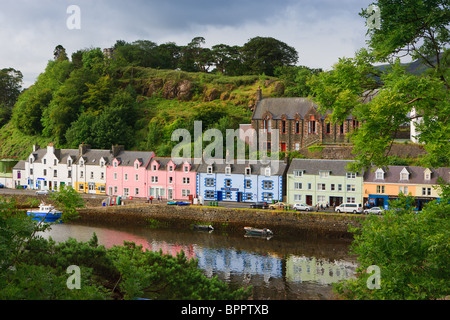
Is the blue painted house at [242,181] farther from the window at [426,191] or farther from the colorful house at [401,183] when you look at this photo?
the window at [426,191]

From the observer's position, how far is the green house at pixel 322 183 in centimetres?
3372

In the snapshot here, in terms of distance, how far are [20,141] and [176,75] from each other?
21.2m

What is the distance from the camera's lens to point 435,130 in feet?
30.5

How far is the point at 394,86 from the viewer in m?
9.31

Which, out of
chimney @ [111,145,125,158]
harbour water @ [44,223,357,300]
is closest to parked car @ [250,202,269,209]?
harbour water @ [44,223,357,300]

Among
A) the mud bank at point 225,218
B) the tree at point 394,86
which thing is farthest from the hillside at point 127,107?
the tree at point 394,86

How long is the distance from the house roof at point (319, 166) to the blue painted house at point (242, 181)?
122cm

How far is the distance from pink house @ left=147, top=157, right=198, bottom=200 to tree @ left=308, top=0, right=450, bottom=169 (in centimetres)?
2771

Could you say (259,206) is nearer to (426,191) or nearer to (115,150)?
(426,191)

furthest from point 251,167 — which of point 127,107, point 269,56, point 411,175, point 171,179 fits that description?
point 269,56

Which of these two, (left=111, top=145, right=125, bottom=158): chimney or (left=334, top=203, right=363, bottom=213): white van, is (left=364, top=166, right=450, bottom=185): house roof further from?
(left=111, top=145, right=125, bottom=158): chimney

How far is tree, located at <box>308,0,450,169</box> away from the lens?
931cm
